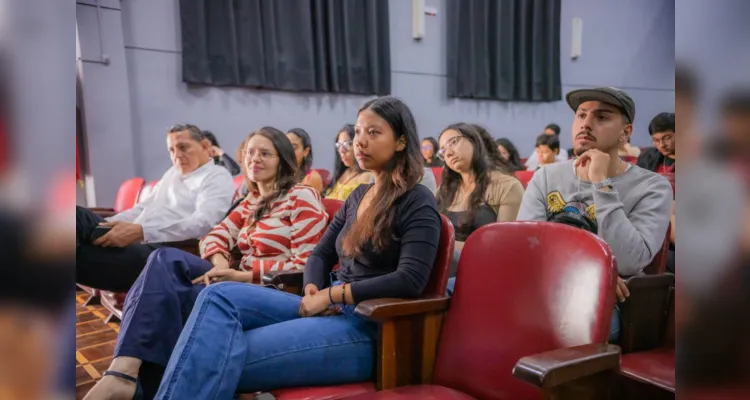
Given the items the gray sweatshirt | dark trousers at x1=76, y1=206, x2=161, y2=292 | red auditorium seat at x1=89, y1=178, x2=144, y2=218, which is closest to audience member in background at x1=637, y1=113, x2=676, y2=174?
the gray sweatshirt

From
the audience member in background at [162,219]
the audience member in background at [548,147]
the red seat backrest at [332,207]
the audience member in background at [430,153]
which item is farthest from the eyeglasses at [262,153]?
the audience member in background at [548,147]

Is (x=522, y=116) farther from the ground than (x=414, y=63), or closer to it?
closer to it

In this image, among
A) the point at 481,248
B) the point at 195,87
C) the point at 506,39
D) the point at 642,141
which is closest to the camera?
the point at 481,248

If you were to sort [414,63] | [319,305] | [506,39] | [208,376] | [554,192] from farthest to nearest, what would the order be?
1. [506,39]
2. [414,63]
3. [554,192]
4. [319,305]
5. [208,376]

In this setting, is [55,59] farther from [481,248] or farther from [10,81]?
[481,248]

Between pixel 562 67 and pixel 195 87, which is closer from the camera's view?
pixel 195 87

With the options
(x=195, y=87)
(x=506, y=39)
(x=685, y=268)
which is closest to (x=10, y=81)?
(x=685, y=268)

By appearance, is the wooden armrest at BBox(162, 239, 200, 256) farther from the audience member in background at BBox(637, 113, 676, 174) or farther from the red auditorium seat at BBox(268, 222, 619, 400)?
the audience member in background at BBox(637, 113, 676, 174)

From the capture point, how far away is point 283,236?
200 cm

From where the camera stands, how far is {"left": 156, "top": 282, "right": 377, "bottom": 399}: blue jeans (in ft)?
A: 3.82

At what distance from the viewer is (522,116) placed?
6.75m

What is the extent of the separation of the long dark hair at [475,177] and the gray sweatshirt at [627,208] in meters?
0.56

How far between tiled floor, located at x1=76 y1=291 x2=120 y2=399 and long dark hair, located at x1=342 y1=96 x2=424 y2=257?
1.02 m

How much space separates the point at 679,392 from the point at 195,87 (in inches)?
192
